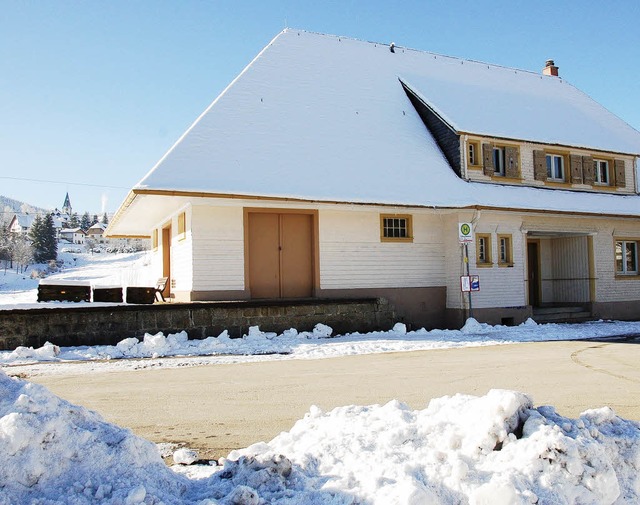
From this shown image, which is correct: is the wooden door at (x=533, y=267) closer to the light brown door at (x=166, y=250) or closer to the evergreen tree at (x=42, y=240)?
the light brown door at (x=166, y=250)

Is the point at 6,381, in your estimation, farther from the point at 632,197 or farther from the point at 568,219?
the point at 632,197

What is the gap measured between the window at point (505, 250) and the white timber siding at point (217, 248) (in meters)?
8.34

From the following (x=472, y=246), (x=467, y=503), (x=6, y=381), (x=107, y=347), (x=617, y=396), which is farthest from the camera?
(x=472, y=246)

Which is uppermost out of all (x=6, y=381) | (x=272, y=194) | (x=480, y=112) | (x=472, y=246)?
(x=480, y=112)

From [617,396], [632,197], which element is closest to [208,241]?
[617,396]

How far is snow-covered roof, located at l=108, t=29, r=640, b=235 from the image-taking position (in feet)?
52.4

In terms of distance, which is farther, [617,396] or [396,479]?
[617,396]

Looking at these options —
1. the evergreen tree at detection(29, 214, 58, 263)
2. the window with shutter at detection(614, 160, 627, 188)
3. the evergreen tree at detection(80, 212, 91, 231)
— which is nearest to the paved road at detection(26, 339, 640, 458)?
the window with shutter at detection(614, 160, 627, 188)

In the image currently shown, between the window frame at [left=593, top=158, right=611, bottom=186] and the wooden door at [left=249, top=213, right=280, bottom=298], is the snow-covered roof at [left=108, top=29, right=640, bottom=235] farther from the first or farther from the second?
the wooden door at [left=249, top=213, right=280, bottom=298]

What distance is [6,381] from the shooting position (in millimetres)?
3912

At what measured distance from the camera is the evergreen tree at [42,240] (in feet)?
311

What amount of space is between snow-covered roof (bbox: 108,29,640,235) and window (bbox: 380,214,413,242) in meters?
1.05

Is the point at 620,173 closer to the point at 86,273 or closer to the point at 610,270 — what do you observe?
the point at 610,270

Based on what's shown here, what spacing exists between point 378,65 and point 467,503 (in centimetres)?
2214
